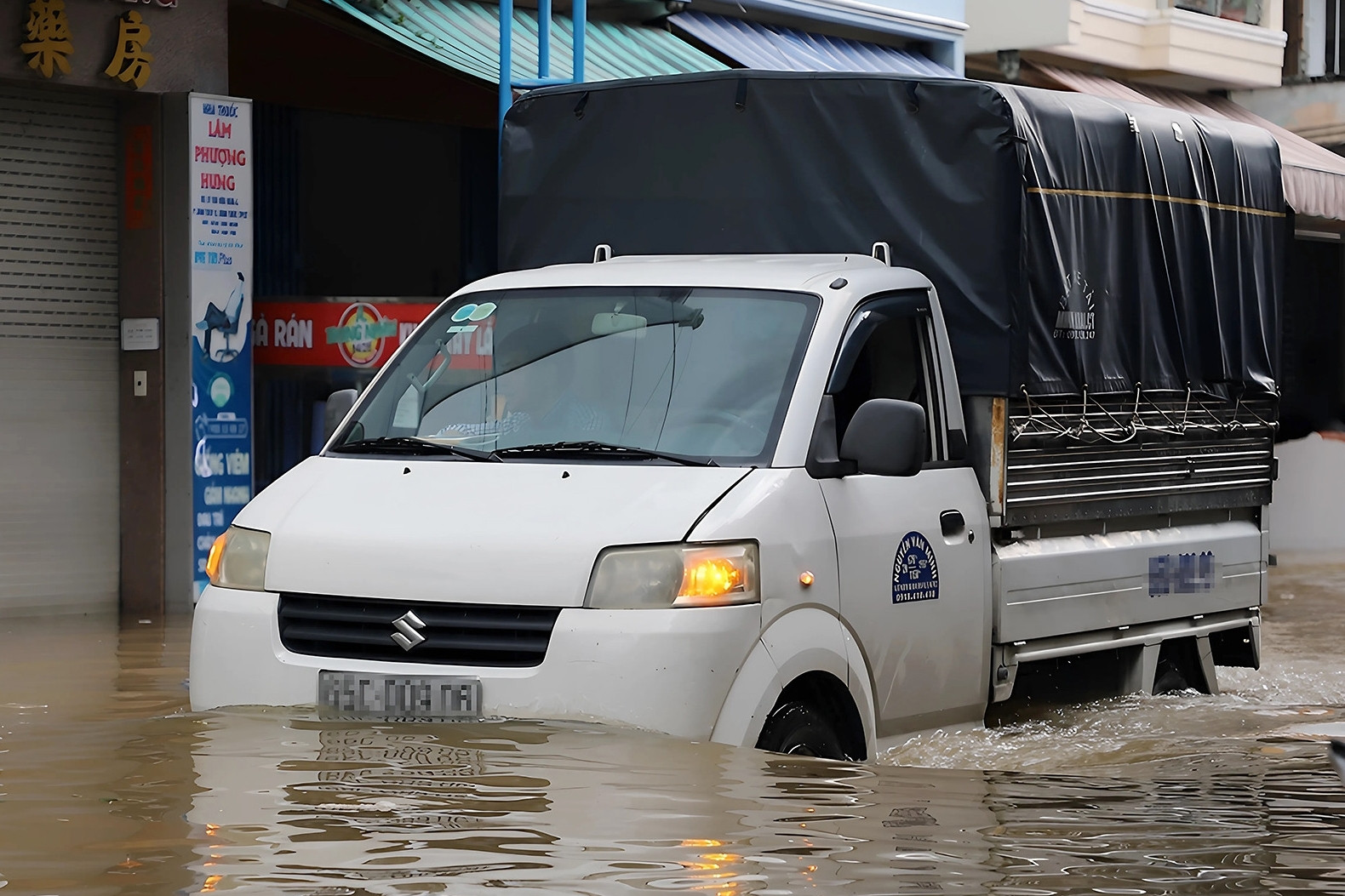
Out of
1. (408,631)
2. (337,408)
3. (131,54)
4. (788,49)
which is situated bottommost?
(408,631)

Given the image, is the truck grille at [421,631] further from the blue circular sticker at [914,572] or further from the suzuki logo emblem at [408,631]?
the blue circular sticker at [914,572]

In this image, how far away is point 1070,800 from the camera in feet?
18.2

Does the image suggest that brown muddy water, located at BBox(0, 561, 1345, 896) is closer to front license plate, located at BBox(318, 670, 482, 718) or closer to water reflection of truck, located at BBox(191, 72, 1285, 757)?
front license plate, located at BBox(318, 670, 482, 718)

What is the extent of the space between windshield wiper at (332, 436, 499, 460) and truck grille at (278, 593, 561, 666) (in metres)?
0.72

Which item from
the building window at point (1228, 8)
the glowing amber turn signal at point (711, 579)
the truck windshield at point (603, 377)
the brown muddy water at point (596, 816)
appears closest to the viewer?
the brown muddy water at point (596, 816)

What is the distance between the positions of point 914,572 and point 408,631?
72.2 inches

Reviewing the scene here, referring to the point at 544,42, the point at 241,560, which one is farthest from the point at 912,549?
the point at 544,42

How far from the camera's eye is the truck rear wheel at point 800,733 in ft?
18.9

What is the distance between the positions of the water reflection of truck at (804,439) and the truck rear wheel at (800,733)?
21 mm

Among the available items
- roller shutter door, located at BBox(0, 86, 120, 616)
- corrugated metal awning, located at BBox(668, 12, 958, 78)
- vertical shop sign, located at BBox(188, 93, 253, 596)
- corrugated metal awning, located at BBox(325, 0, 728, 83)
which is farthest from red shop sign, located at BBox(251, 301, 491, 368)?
corrugated metal awning, located at BBox(668, 12, 958, 78)

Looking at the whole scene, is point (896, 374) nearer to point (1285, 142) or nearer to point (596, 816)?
point (596, 816)

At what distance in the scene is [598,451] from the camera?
20.2ft

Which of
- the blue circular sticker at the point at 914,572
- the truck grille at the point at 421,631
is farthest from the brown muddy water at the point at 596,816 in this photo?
the blue circular sticker at the point at 914,572

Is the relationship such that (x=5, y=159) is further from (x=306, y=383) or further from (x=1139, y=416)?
(x=1139, y=416)
